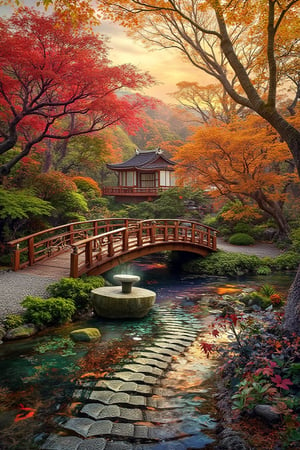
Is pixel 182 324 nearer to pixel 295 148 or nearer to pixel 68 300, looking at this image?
pixel 68 300

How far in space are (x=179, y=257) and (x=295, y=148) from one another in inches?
530

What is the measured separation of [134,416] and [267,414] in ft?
5.46

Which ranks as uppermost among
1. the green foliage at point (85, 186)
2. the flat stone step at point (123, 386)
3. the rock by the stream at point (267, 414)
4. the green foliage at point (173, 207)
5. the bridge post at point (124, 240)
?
the green foliage at point (85, 186)

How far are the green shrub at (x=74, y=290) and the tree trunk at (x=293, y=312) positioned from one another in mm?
5375

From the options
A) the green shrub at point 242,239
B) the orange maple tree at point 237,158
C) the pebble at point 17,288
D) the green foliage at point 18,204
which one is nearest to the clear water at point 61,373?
the pebble at point 17,288

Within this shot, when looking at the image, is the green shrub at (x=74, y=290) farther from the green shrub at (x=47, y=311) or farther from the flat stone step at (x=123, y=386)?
the flat stone step at (x=123, y=386)

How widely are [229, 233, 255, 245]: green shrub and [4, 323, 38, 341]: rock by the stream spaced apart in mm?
16764

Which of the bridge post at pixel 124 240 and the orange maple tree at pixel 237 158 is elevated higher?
the orange maple tree at pixel 237 158

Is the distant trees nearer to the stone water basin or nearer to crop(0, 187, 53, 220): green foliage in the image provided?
crop(0, 187, 53, 220): green foliage

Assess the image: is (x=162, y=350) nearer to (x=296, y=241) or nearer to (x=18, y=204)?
(x=18, y=204)

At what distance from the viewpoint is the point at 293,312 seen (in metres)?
5.26

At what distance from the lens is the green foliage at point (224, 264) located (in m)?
16.4

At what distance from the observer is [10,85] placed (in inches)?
466

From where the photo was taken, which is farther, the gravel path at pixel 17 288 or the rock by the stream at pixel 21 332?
the gravel path at pixel 17 288
